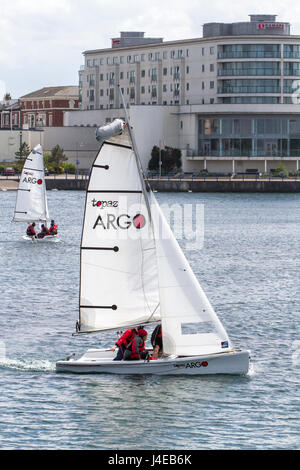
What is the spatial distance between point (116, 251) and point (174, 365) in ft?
11.9

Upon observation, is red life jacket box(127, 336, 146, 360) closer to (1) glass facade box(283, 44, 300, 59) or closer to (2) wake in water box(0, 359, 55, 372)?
(2) wake in water box(0, 359, 55, 372)

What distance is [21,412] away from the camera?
87.2 feet

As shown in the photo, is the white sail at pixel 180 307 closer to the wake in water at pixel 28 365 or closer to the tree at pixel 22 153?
the wake in water at pixel 28 365

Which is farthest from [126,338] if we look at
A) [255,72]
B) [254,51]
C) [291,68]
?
[291,68]

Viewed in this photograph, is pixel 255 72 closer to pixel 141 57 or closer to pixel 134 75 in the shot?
pixel 141 57

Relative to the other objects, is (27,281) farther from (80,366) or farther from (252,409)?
(252,409)

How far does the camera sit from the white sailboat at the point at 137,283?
1105 inches

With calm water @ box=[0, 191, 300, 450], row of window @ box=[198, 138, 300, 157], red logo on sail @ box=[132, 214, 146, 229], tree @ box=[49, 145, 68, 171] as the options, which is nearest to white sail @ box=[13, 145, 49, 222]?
calm water @ box=[0, 191, 300, 450]

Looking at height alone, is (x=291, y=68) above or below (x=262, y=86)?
above

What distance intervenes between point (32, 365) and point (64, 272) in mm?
24073

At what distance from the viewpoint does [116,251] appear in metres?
28.6

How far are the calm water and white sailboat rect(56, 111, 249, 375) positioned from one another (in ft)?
1.95

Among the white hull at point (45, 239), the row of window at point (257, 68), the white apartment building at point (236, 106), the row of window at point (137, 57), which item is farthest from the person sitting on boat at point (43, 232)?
the row of window at point (137, 57)

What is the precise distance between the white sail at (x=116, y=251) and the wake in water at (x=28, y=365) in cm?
260
